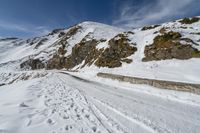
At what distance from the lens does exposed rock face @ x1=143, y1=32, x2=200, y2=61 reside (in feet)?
69.8

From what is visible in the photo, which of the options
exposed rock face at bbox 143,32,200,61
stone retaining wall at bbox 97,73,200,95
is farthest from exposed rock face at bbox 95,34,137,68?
stone retaining wall at bbox 97,73,200,95

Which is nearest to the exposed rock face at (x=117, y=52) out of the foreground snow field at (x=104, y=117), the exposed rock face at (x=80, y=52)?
the foreground snow field at (x=104, y=117)

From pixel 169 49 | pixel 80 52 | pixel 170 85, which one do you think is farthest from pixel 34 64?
pixel 170 85

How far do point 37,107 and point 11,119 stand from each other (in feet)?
6.43

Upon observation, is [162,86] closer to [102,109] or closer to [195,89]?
[195,89]

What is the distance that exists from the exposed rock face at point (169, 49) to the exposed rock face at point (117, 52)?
362cm

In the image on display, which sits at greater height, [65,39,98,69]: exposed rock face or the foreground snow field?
[65,39,98,69]: exposed rock face

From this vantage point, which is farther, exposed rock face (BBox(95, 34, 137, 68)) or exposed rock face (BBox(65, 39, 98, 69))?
exposed rock face (BBox(65, 39, 98, 69))

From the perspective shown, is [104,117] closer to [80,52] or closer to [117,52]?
[117,52]

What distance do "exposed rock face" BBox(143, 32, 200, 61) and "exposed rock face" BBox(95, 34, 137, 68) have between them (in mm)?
3625

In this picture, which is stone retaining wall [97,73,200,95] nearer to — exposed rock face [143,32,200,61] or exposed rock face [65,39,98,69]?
exposed rock face [143,32,200,61]

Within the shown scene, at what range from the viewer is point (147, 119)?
6258 millimetres

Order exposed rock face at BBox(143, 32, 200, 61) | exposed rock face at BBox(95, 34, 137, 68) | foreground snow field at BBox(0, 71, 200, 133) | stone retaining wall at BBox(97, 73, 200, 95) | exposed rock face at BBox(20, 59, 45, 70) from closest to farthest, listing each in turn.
A: foreground snow field at BBox(0, 71, 200, 133)
stone retaining wall at BBox(97, 73, 200, 95)
exposed rock face at BBox(143, 32, 200, 61)
exposed rock face at BBox(95, 34, 137, 68)
exposed rock face at BBox(20, 59, 45, 70)

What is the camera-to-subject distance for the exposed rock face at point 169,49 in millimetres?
21266
